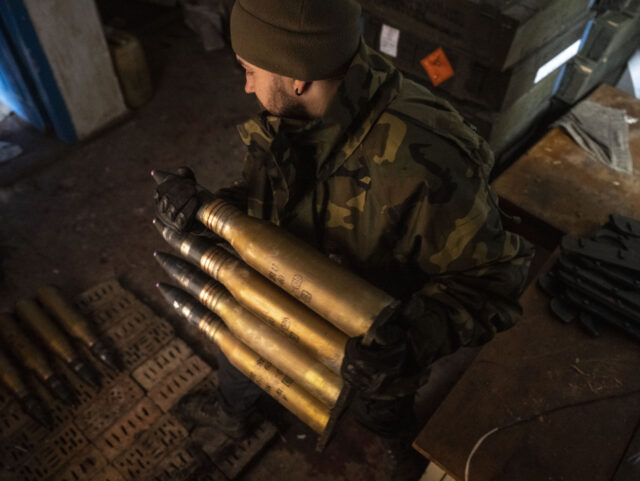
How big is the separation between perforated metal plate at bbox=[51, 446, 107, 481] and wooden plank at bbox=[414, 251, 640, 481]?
1668 millimetres

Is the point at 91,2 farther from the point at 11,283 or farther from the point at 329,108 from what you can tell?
the point at 329,108

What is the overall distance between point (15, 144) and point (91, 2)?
146 centimetres

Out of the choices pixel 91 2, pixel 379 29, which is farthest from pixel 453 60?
pixel 91 2

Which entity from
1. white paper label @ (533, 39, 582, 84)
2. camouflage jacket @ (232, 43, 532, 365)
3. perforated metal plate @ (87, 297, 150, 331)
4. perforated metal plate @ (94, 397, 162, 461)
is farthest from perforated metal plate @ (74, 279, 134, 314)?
white paper label @ (533, 39, 582, 84)

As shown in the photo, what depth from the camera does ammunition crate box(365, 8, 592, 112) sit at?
3.03 m

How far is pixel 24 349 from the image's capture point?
2.62m

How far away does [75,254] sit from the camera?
11.0 feet

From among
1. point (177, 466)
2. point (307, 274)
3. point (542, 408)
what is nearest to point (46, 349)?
point (177, 466)

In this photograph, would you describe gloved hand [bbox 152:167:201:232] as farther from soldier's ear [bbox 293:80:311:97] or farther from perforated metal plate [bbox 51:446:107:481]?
perforated metal plate [bbox 51:446:107:481]

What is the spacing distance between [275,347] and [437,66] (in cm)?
244

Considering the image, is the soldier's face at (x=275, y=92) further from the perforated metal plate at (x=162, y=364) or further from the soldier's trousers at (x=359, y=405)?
the perforated metal plate at (x=162, y=364)

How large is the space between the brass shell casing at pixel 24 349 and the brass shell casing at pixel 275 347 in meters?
1.49

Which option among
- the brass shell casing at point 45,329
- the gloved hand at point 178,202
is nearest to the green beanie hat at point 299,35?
the gloved hand at point 178,202

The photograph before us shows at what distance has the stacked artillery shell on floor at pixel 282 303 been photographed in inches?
51.7
